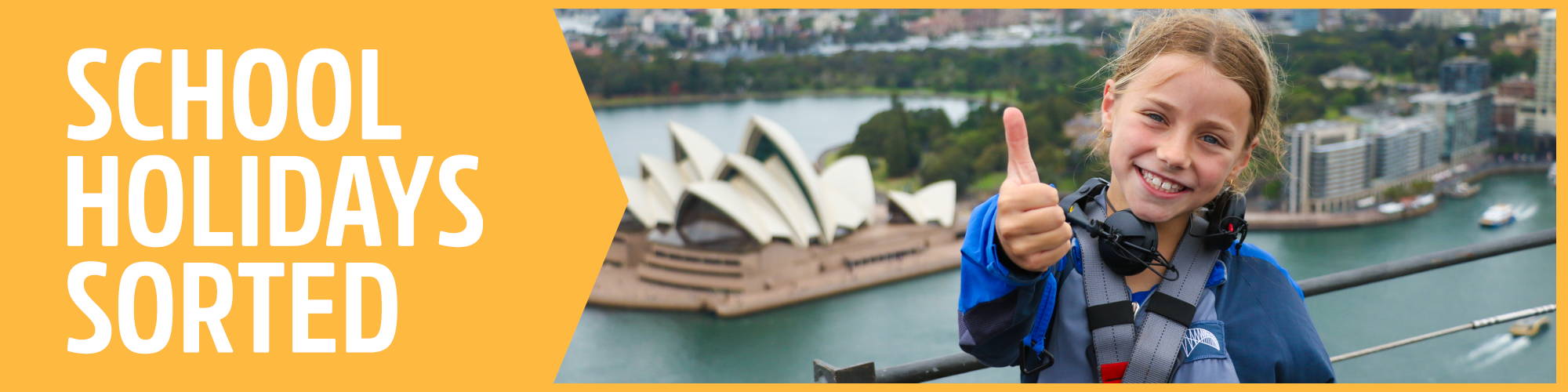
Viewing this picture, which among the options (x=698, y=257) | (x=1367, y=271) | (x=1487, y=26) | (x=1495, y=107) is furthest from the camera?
(x=1487, y=26)

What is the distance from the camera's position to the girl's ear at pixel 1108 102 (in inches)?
23.6

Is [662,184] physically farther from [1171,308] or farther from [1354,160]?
[1171,308]

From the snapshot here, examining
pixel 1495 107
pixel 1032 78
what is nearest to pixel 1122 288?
pixel 1495 107

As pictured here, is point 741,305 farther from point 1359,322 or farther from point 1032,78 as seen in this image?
point 1032,78

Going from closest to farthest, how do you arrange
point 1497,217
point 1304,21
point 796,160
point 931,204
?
1. point 796,160
2. point 1497,217
3. point 931,204
4. point 1304,21

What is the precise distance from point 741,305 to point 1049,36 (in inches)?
496

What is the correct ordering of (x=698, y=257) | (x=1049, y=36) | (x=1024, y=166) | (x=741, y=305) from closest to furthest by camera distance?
(x=1024, y=166) → (x=741, y=305) → (x=698, y=257) → (x=1049, y=36)

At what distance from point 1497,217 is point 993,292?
14281mm

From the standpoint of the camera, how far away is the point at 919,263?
39.8 ft

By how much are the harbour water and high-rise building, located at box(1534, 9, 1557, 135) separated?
237 cm

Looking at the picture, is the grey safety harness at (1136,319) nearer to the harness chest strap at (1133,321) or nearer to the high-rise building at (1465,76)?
the harness chest strap at (1133,321)

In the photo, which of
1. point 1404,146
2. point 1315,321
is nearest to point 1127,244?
point 1315,321

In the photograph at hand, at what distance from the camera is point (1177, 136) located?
0.56 metres

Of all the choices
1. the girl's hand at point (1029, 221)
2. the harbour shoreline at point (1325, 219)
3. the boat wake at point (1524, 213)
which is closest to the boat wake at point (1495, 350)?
the harbour shoreline at point (1325, 219)
